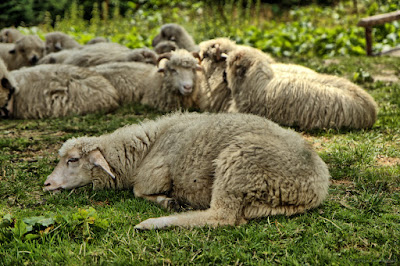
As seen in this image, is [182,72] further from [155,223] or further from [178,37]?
[155,223]

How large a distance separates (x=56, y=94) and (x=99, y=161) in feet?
12.3

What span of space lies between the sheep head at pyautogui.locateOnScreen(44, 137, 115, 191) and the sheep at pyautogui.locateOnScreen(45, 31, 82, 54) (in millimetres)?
6975

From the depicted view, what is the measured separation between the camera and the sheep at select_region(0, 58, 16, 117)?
297 inches

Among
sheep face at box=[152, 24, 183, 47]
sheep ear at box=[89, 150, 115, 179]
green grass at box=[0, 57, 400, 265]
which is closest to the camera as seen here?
green grass at box=[0, 57, 400, 265]

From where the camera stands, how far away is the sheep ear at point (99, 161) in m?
4.36

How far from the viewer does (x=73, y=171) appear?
4.59 m

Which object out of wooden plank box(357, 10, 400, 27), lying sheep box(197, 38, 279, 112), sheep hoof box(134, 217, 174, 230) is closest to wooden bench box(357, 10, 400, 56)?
wooden plank box(357, 10, 400, 27)

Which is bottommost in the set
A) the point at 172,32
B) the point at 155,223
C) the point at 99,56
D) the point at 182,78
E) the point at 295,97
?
the point at 155,223

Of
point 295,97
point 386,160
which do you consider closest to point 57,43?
point 295,97

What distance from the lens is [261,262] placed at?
3.15 metres

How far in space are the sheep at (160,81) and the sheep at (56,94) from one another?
1.52 feet

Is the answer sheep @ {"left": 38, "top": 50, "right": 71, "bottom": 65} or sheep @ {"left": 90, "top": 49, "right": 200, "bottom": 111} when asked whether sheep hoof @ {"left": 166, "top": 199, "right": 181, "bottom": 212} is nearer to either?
sheep @ {"left": 90, "top": 49, "right": 200, "bottom": 111}

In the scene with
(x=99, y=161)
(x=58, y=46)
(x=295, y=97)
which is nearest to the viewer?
(x=99, y=161)

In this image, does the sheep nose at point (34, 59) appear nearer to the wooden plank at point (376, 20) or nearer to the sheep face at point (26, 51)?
the sheep face at point (26, 51)
